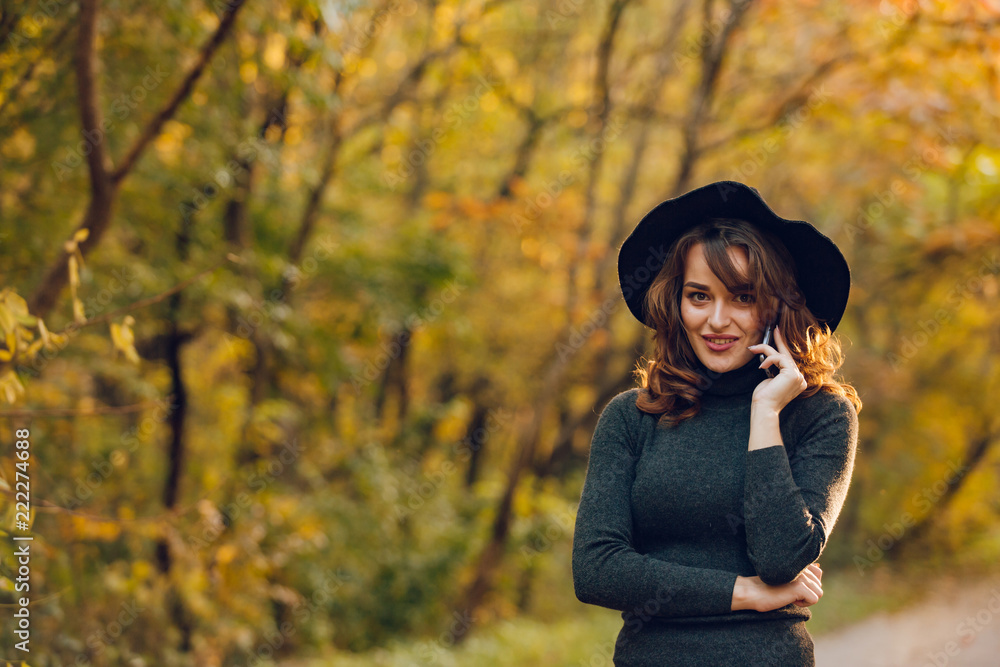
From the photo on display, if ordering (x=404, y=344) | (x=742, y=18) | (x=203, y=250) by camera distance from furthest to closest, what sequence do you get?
(x=404, y=344), (x=742, y=18), (x=203, y=250)

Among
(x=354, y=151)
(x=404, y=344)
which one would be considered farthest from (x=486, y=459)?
(x=354, y=151)

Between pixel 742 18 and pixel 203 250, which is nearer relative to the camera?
pixel 203 250

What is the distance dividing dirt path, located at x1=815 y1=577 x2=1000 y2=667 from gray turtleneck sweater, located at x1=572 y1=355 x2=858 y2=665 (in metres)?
7.16

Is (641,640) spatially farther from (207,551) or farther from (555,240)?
(555,240)

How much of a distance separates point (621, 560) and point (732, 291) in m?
0.72

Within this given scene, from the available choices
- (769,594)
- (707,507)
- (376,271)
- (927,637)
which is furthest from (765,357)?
(927,637)

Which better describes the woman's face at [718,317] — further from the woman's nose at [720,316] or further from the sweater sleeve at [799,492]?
the sweater sleeve at [799,492]

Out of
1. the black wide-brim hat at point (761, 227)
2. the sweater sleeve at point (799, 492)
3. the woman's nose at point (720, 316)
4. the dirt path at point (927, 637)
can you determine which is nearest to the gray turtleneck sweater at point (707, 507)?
the sweater sleeve at point (799, 492)

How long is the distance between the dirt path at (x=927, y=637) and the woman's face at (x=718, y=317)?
23.8 feet

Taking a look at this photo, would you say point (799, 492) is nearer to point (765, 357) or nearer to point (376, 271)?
point (765, 357)

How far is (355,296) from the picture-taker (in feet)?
23.7

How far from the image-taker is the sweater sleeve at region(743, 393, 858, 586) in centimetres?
160

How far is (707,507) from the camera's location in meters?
1.73

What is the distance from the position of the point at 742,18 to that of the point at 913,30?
1912 millimetres
